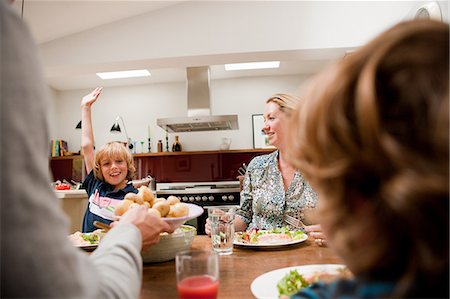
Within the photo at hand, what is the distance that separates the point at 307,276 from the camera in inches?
33.5

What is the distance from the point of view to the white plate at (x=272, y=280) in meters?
0.79

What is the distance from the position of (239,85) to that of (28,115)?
16.9ft

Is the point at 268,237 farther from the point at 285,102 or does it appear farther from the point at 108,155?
the point at 108,155

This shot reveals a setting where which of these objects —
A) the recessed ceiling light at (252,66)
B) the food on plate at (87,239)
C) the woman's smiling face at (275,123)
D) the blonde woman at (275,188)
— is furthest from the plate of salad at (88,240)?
the recessed ceiling light at (252,66)

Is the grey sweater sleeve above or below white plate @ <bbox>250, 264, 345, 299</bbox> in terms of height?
above

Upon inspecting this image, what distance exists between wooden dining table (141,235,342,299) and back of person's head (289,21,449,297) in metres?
0.49

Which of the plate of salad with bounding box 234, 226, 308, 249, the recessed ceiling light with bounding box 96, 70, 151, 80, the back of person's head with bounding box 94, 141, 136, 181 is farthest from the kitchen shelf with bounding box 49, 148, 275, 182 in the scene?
the plate of salad with bounding box 234, 226, 308, 249

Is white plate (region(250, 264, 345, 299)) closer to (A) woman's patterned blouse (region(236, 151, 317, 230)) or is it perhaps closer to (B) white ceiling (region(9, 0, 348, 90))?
(A) woman's patterned blouse (region(236, 151, 317, 230))

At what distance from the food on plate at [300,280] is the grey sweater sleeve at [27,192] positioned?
453 millimetres

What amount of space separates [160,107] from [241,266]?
190 inches

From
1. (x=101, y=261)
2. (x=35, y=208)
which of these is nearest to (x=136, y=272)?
(x=101, y=261)

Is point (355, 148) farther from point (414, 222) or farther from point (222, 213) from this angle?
point (222, 213)

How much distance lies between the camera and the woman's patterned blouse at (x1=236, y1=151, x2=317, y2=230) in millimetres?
1860

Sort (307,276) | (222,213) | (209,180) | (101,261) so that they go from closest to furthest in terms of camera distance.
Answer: (101,261) < (307,276) < (222,213) < (209,180)
